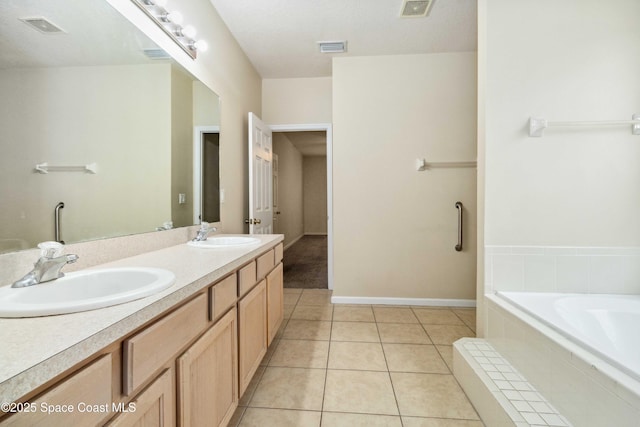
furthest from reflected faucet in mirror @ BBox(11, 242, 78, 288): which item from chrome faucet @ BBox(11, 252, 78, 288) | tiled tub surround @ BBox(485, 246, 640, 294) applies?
tiled tub surround @ BBox(485, 246, 640, 294)

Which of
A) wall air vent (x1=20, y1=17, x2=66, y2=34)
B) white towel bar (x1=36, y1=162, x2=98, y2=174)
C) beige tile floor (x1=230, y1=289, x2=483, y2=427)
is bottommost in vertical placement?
beige tile floor (x1=230, y1=289, x2=483, y2=427)

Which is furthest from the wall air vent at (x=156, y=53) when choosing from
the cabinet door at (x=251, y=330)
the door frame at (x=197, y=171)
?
the cabinet door at (x=251, y=330)

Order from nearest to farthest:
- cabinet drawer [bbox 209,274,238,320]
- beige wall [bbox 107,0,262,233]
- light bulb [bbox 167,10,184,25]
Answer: cabinet drawer [bbox 209,274,238,320] → light bulb [bbox 167,10,184,25] → beige wall [bbox 107,0,262,233]

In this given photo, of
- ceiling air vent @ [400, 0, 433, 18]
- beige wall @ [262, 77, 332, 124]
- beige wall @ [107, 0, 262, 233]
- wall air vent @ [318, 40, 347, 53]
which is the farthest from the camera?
beige wall @ [262, 77, 332, 124]

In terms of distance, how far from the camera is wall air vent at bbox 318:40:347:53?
2.59 m

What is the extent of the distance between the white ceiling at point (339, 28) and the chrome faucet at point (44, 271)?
215 cm

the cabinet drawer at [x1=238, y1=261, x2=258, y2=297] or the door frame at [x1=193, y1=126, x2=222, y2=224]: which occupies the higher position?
the door frame at [x1=193, y1=126, x2=222, y2=224]

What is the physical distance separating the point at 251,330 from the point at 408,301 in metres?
1.93

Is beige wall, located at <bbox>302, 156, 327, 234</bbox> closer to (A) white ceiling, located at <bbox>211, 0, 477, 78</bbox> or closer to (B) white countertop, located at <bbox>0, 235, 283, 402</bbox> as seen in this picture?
(A) white ceiling, located at <bbox>211, 0, 477, 78</bbox>

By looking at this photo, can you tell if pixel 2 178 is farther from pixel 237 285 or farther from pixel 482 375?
pixel 482 375

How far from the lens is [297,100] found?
10.7 ft

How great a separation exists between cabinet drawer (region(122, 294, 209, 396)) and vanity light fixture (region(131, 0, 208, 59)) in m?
1.50

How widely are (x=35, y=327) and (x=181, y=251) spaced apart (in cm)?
87

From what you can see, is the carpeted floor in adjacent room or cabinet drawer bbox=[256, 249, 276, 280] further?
the carpeted floor in adjacent room
